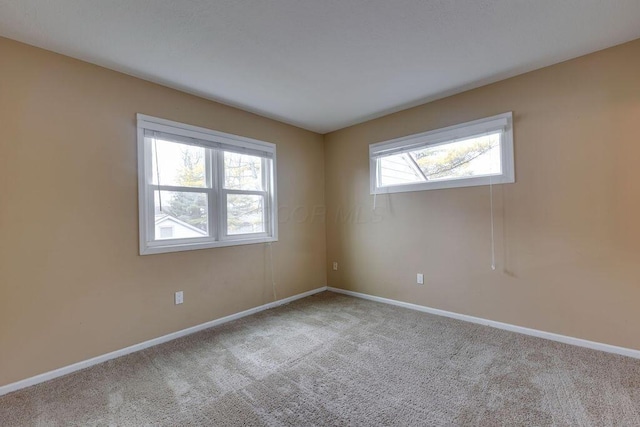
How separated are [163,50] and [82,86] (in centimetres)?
77

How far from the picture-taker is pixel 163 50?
219 cm

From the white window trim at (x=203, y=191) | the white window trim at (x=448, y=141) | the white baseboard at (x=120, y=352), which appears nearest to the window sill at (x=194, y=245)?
the white window trim at (x=203, y=191)

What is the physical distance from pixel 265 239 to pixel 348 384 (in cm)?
208

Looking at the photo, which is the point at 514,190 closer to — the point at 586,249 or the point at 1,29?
the point at 586,249

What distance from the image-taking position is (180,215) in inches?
114

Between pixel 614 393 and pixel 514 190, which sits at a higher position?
pixel 514 190

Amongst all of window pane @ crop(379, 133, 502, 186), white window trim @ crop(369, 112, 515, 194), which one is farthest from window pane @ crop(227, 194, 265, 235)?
window pane @ crop(379, 133, 502, 186)

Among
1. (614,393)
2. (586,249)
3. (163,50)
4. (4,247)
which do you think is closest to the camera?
(614,393)

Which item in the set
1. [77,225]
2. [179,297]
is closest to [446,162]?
[179,297]

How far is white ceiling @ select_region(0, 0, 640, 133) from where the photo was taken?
1.78m

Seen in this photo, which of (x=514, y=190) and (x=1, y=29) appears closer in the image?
(x=1, y=29)

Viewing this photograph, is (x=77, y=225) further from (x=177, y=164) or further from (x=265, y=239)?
(x=265, y=239)

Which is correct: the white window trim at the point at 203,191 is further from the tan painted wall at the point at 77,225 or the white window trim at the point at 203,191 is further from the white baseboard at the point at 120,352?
the white baseboard at the point at 120,352

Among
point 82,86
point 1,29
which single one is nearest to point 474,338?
point 82,86
